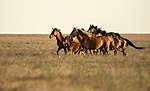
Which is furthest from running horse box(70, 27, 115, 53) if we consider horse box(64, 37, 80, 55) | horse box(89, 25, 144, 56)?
horse box(89, 25, 144, 56)

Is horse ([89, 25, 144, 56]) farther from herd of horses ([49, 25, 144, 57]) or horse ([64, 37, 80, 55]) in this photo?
horse ([64, 37, 80, 55])

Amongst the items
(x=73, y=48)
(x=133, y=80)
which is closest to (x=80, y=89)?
(x=133, y=80)

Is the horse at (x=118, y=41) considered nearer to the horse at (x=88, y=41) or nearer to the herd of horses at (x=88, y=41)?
the herd of horses at (x=88, y=41)

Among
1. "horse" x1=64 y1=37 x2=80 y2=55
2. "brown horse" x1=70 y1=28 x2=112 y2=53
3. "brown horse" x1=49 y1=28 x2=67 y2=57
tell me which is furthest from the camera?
"brown horse" x1=49 y1=28 x2=67 y2=57

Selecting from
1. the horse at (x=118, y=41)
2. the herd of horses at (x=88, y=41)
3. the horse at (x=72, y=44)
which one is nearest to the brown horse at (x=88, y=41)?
the herd of horses at (x=88, y=41)

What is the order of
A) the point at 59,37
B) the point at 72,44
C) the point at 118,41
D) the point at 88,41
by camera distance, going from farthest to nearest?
the point at 59,37 → the point at 72,44 → the point at 118,41 → the point at 88,41

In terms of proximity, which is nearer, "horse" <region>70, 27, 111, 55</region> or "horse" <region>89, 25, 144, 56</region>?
"horse" <region>70, 27, 111, 55</region>

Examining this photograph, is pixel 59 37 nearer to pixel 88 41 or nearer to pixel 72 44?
pixel 72 44

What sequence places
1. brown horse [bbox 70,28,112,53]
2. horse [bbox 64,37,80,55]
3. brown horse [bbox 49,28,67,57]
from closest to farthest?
brown horse [bbox 70,28,112,53], horse [bbox 64,37,80,55], brown horse [bbox 49,28,67,57]

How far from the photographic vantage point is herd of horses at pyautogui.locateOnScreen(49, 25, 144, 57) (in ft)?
73.4

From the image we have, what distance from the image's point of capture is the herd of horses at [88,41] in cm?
2238

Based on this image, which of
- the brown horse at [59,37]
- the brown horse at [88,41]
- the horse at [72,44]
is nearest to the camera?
the brown horse at [88,41]

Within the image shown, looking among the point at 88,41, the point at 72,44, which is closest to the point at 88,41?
the point at 88,41

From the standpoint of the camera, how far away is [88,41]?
2231 cm
